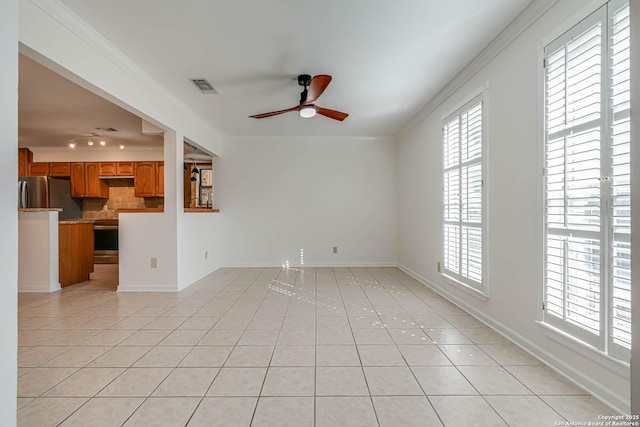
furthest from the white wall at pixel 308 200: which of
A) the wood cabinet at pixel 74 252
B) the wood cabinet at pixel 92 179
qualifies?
the wood cabinet at pixel 92 179

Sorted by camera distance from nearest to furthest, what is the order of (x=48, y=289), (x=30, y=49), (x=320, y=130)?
(x=30, y=49)
(x=48, y=289)
(x=320, y=130)

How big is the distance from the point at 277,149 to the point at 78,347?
4.27 m

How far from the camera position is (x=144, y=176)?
21.3 ft

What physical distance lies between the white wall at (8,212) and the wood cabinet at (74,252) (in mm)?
4111

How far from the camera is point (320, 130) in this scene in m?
5.36

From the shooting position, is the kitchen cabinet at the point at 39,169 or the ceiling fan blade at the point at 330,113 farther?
the kitchen cabinet at the point at 39,169

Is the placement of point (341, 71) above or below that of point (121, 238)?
above

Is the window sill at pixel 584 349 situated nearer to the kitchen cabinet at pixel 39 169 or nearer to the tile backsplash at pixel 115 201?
the tile backsplash at pixel 115 201

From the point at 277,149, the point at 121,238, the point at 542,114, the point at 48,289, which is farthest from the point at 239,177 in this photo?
the point at 542,114

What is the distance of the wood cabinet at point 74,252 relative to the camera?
438cm

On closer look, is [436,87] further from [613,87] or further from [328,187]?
[328,187]

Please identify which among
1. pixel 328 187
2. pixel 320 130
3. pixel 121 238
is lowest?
pixel 121 238

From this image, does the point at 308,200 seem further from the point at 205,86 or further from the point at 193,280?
the point at 205,86

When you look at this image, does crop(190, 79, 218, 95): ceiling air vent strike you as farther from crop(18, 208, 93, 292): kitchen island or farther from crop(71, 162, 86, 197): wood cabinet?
crop(71, 162, 86, 197): wood cabinet
